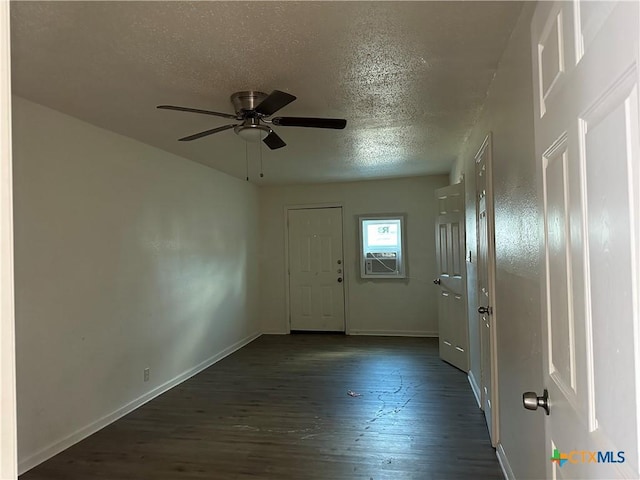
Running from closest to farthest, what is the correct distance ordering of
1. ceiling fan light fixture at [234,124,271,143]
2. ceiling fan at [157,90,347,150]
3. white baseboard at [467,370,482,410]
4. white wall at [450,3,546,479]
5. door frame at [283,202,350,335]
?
white wall at [450,3,546,479], ceiling fan at [157,90,347,150], ceiling fan light fixture at [234,124,271,143], white baseboard at [467,370,482,410], door frame at [283,202,350,335]

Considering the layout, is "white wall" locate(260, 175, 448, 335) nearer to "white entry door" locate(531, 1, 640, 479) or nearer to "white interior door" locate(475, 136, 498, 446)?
"white interior door" locate(475, 136, 498, 446)

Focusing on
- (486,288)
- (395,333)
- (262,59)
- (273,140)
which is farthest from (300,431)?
(395,333)

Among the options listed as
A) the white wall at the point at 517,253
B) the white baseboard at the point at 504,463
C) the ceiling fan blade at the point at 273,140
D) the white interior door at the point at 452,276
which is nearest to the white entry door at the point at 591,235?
the white wall at the point at 517,253

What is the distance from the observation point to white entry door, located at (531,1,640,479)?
56 centimetres

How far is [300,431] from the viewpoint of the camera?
2971 millimetres

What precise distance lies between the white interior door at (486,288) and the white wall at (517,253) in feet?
0.34

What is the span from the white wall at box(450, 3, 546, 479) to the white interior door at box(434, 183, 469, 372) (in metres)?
1.67

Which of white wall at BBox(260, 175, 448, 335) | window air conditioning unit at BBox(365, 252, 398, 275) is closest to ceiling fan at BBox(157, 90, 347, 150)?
white wall at BBox(260, 175, 448, 335)

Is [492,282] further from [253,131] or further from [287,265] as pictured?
[287,265]

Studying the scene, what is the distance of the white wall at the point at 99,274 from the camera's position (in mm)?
2594

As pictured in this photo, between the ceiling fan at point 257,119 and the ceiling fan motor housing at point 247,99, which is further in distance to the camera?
the ceiling fan motor housing at point 247,99

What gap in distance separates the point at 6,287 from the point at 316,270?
5.85 meters

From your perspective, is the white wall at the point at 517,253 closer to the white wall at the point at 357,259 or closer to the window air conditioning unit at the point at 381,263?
the white wall at the point at 357,259

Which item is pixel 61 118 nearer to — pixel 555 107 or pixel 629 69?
pixel 555 107
